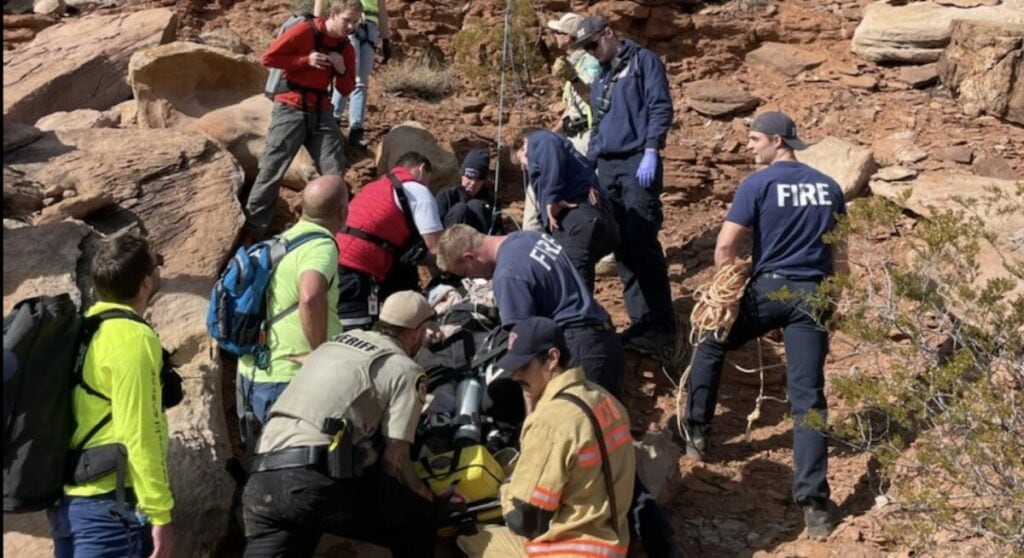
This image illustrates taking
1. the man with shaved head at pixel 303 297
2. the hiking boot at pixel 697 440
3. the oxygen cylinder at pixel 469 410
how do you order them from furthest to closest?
the hiking boot at pixel 697 440 < the oxygen cylinder at pixel 469 410 < the man with shaved head at pixel 303 297

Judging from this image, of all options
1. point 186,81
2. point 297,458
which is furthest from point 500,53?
point 297,458

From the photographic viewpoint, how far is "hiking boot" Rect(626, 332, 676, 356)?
26.8 ft

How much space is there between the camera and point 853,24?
12344 millimetres

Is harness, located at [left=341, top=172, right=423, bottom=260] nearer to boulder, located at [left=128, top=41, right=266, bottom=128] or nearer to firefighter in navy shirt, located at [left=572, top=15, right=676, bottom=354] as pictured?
firefighter in navy shirt, located at [left=572, top=15, right=676, bottom=354]

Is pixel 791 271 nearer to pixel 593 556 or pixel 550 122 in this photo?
pixel 593 556

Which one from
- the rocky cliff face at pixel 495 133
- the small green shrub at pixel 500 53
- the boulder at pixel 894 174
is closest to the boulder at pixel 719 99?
the rocky cliff face at pixel 495 133

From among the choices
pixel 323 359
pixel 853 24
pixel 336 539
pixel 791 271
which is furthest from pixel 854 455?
pixel 853 24

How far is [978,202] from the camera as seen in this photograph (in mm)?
8930

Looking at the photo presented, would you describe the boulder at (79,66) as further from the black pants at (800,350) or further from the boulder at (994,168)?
the boulder at (994,168)

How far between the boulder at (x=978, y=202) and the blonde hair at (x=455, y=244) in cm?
313

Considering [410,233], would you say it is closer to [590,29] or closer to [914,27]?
[590,29]

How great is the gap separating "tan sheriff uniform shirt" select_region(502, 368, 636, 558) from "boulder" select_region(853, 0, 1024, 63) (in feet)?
25.4

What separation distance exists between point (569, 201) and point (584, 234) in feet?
0.78

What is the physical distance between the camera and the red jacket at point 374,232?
22.9 feet
